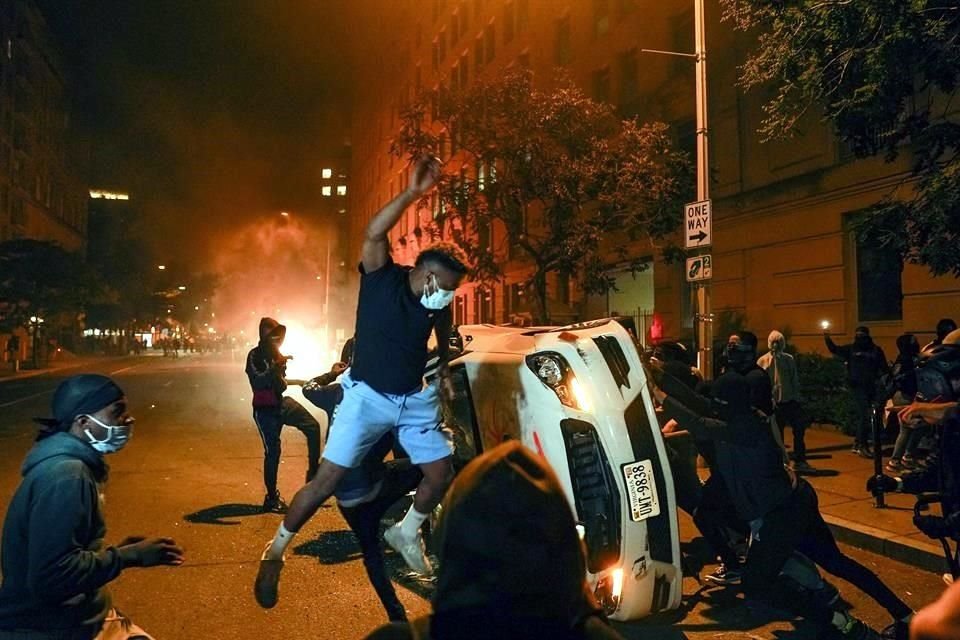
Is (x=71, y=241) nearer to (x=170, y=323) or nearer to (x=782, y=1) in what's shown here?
(x=170, y=323)

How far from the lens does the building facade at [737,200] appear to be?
15.1m

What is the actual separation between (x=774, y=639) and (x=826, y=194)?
13607 mm

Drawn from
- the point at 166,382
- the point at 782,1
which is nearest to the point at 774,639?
the point at 782,1

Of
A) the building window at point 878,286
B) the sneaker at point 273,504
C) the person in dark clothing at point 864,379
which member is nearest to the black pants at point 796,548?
the sneaker at point 273,504

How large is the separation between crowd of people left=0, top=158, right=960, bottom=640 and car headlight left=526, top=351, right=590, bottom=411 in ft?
1.63

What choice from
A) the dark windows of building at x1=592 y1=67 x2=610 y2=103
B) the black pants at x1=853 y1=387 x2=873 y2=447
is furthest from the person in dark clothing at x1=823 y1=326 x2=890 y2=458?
the dark windows of building at x1=592 y1=67 x2=610 y2=103

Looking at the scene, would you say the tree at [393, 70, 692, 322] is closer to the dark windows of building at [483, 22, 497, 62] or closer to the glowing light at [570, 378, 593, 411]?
the glowing light at [570, 378, 593, 411]

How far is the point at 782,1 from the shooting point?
28.0ft

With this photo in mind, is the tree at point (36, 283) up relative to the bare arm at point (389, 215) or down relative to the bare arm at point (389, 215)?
up

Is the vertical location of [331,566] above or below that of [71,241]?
below

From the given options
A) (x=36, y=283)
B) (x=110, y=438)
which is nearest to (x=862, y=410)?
(x=110, y=438)

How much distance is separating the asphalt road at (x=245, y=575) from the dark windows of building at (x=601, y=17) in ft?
65.7

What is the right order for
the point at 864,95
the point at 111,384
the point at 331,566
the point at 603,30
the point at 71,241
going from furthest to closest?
1. the point at 71,241
2. the point at 603,30
3. the point at 864,95
4. the point at 331,566
5. the point at 111,384

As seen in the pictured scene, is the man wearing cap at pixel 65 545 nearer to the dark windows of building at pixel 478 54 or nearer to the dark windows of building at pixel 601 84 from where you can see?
the dark windows of building at pixel 601 84
